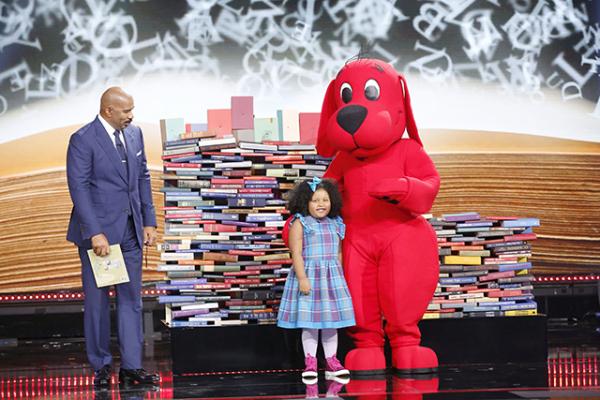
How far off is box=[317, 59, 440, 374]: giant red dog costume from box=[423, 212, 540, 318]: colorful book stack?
0.63 m

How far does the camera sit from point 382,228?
6.44m

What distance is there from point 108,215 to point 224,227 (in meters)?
0.96

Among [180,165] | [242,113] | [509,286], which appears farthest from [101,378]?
[509,286]

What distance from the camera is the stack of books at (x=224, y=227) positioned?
690cm

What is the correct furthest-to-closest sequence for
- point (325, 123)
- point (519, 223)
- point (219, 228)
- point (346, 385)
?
point (519, 223) → point (219, 228) → point (325, 123) → point (346, 385)

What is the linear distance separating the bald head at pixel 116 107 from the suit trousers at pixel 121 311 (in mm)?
579

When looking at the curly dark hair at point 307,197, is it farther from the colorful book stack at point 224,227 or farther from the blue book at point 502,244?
the blue book at point 502,244

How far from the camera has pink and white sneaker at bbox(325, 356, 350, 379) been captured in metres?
6.36

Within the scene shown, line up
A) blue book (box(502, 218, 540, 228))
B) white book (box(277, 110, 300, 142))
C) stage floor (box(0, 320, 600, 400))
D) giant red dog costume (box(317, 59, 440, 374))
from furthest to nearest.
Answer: white book (box(277, 110, 300, 142)) → blue book (box(502, 218, 540, 228)) → giant red dog costume (box(317, 59, 440, 374)) → stage floor (box(0, 320, 600, 400))

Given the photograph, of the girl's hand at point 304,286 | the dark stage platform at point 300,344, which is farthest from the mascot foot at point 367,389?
the dark stage platform at point 300,344

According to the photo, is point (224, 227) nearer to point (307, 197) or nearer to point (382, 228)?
→ point (307, 197)

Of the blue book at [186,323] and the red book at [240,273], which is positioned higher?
the red book at [240,273]

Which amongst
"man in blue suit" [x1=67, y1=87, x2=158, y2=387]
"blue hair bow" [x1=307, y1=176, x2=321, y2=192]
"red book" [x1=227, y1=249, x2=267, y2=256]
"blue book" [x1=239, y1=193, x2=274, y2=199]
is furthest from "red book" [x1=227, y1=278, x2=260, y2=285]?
"blue hair bow" [x1=307, y1=176, x2=321, y2=192]

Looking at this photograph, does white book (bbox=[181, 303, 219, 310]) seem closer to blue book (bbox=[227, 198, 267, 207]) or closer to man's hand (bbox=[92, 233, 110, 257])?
blue book (bbox=[227, 198, 267, 207])
